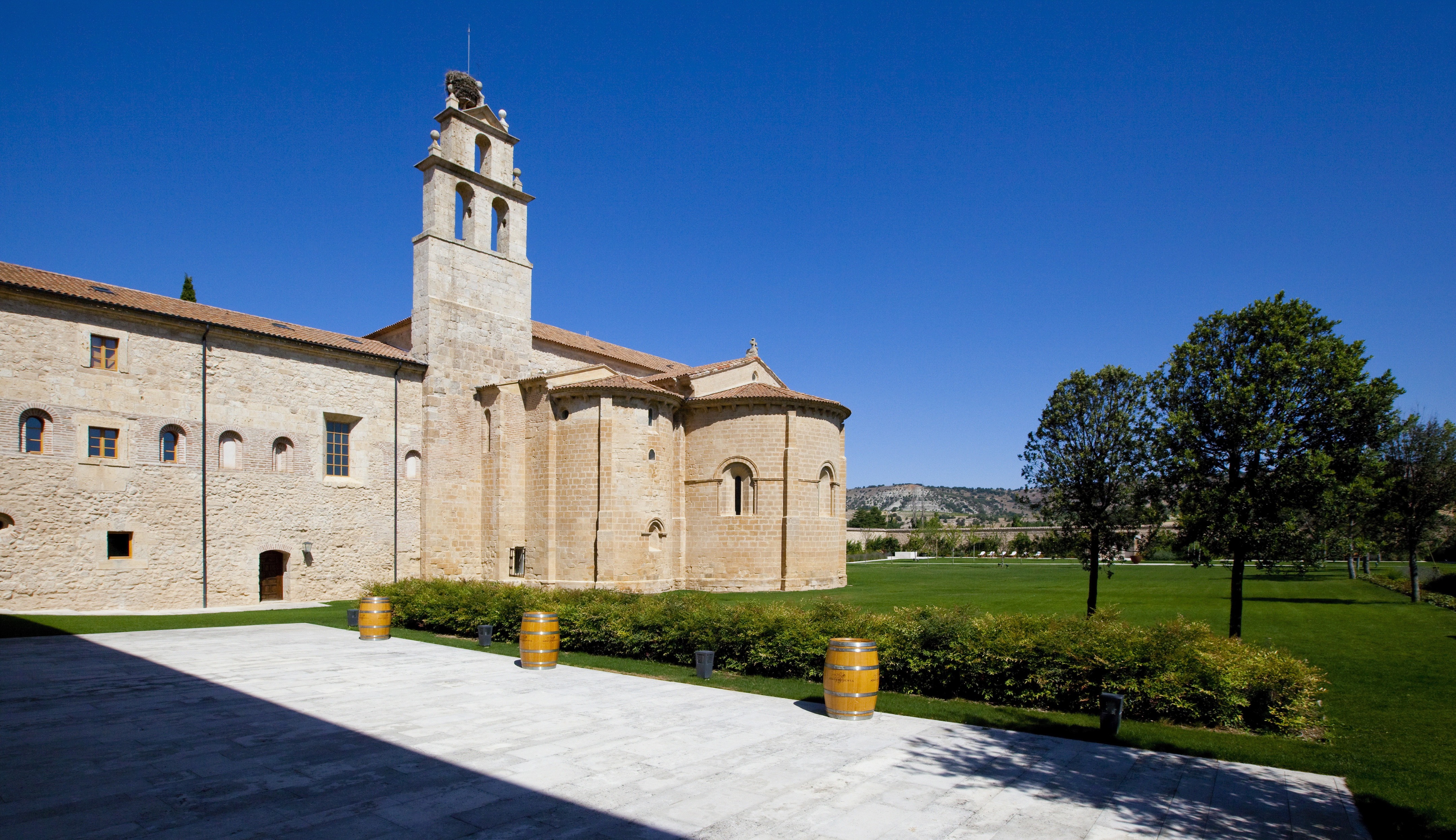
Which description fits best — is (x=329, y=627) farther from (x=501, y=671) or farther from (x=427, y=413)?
A: (x=427, y=413)

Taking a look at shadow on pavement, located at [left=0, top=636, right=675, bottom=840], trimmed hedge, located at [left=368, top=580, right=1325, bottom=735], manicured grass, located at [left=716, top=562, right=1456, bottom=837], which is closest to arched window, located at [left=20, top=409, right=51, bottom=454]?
shadow on pavement, located at [left=0, top=636, right=675, bottom=840]

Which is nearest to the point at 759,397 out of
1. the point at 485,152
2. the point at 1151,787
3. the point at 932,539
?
the point at 485,152

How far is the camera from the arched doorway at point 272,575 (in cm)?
2567

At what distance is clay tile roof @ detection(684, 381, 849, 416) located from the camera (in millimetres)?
31188

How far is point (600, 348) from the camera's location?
3616cm

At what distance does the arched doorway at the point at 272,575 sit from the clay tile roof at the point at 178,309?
7.56 m

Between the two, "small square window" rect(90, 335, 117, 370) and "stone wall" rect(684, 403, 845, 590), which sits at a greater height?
"small square window" rect(90, 335, 117, 370)

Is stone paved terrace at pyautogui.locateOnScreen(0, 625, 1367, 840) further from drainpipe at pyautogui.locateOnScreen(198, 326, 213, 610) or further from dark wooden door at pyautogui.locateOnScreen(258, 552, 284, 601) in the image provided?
dark wooden door at pyautogui.locateOnScreen(258, 552, 284, 601)

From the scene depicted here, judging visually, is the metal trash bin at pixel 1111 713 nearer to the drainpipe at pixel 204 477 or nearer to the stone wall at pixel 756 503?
the stone wall at pixel 756 503

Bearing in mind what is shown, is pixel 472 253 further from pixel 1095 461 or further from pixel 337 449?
pixel 1095 461

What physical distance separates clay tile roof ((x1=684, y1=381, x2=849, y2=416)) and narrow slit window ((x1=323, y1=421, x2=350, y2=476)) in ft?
43.4

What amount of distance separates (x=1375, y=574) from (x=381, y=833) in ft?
183

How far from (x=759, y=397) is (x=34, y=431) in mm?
23277

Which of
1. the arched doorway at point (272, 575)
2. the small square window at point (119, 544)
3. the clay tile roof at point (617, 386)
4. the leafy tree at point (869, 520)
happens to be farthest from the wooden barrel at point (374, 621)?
the leafy tree at point (869, 520)
